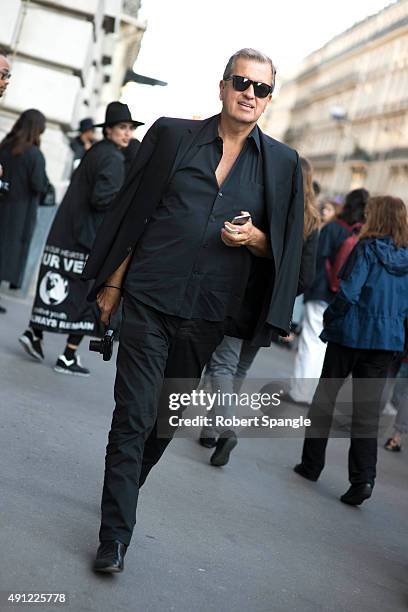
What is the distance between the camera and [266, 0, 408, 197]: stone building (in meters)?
77.2

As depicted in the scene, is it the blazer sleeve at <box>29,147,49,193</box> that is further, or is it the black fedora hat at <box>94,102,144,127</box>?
the blazer sleeve at <box>29,147,49,193</box>

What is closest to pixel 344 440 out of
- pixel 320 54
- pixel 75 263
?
pixel 75 263

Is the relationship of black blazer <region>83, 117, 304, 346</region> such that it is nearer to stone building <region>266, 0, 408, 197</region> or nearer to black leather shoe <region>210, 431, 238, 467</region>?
black leather shoe <region>210, 431, 238, 467</region>

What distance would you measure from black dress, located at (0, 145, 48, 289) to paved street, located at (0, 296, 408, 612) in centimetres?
332

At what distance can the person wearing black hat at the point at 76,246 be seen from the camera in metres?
9.64

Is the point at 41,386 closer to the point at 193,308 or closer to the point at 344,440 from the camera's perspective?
the point at 344,440

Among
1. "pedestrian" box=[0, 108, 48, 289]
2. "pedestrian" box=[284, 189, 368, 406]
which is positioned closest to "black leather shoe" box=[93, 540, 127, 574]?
"pedestrian" box=[284, 189, 368, 406]

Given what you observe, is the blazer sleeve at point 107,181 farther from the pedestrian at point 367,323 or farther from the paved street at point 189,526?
the pedestrian at point 367,323

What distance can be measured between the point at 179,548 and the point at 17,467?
1030 mm

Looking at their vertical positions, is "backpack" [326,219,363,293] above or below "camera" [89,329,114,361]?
above

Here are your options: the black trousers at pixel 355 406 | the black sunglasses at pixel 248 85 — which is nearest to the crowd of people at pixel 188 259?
the black sunglasses at pixel 248 85

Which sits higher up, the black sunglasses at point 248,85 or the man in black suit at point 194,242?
the black sunglasses at point 248,85

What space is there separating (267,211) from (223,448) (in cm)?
289

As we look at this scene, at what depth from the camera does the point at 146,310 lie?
520 centimetres
